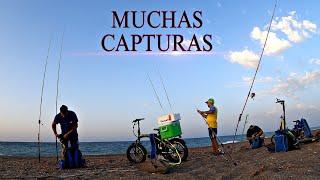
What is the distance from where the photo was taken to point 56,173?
10.7 metres

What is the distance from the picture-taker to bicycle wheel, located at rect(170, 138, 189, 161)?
12.3 m

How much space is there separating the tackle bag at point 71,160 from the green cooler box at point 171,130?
255 centimetres

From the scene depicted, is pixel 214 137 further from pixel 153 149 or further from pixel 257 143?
pixel 257 143

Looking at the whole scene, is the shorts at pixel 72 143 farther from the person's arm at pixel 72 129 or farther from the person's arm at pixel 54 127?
the person's arm at pixel 54 127

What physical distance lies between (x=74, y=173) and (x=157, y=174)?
88.0 inches

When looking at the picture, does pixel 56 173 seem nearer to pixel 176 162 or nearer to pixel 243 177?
pixel 176 162

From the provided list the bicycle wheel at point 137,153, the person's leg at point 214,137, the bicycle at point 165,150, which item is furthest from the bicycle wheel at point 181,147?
the person's leg at point 214,137

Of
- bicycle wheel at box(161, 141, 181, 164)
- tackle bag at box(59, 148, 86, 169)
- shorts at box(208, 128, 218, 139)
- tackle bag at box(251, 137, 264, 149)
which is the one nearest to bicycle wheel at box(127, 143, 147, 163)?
bicycle wheel at box(161, 141, 181, 164)

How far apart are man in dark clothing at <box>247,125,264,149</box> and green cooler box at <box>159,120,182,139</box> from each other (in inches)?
179

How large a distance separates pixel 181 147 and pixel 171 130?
695 millimetres

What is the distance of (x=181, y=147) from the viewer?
12.4m

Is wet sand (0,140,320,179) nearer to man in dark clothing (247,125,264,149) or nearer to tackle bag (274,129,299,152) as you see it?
tackle bag (274,129,299,152)

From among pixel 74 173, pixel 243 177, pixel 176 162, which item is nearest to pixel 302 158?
pixel 243 177

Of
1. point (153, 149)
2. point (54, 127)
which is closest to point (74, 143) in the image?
point (54, 127)
